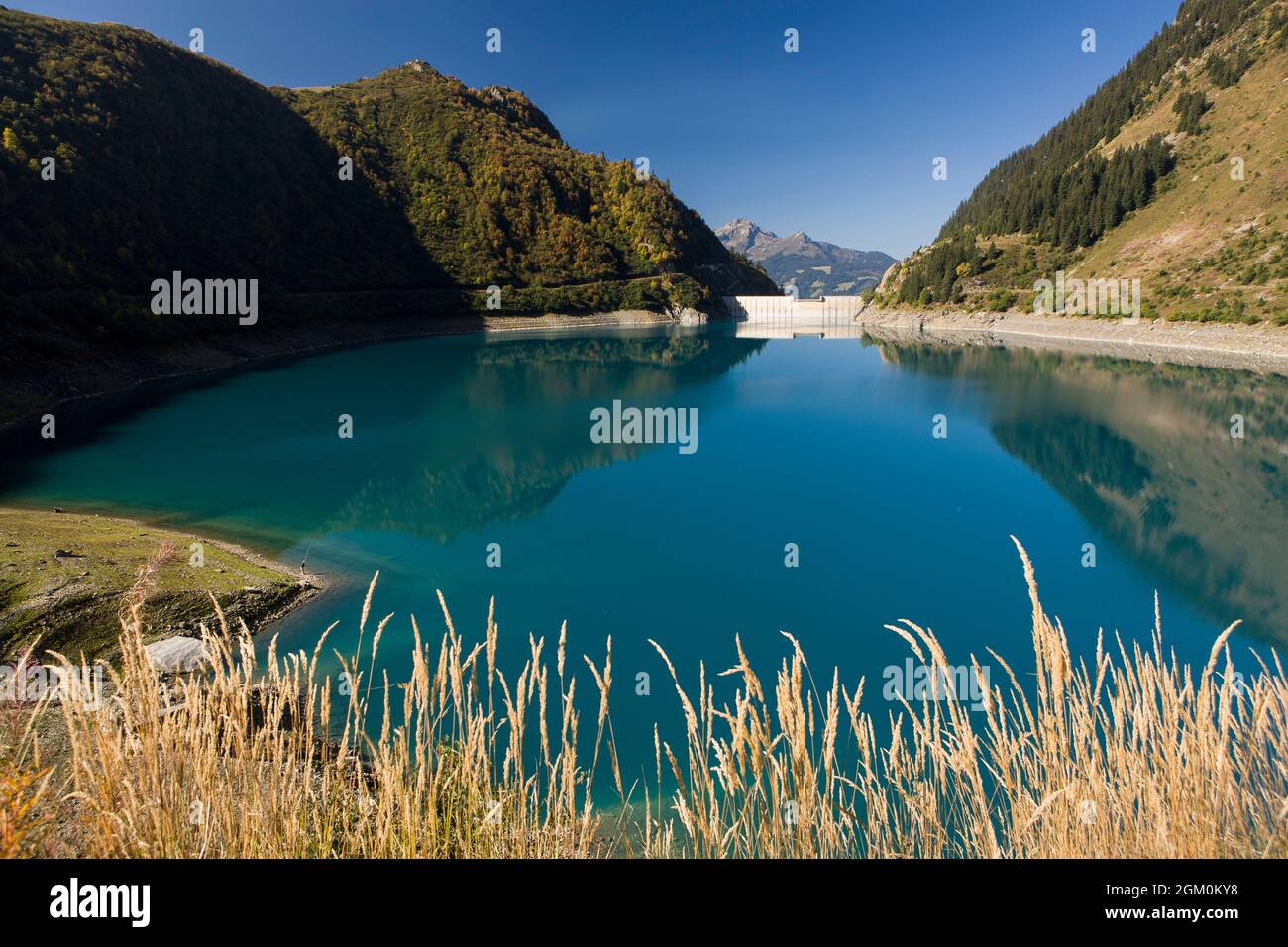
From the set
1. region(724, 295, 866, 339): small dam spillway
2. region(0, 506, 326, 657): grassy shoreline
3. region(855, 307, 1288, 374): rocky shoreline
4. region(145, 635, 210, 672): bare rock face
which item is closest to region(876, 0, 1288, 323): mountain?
region(855, 307, 1288, 374): rocky shoreline

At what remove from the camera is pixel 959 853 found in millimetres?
4836

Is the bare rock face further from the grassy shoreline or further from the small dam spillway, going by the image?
the small dam spillway

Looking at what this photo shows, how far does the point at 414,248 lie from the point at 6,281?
56.5 meters

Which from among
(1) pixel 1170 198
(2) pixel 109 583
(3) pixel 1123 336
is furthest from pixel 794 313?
(2) pixel 109 583

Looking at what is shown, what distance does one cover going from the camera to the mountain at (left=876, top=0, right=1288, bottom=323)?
53656mm

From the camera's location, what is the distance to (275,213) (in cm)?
7962

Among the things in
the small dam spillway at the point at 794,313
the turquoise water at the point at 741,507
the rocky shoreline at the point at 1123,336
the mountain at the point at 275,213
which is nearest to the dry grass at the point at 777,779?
the turquoise water at the point at 741,507

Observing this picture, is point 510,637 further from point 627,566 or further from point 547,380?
point 547,380

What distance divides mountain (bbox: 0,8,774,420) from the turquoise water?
1441cm

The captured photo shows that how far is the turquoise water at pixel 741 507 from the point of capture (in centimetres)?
1237

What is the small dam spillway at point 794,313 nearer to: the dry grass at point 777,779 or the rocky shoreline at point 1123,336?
the rocky shoreline at point 1123,336

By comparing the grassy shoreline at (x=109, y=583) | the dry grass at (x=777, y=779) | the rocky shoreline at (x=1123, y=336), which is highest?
the rocky shoreline at (x=1123, y=336)

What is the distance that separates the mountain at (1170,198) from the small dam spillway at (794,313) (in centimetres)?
623

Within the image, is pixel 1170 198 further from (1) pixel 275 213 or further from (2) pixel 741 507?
(1) pixel 275 213
